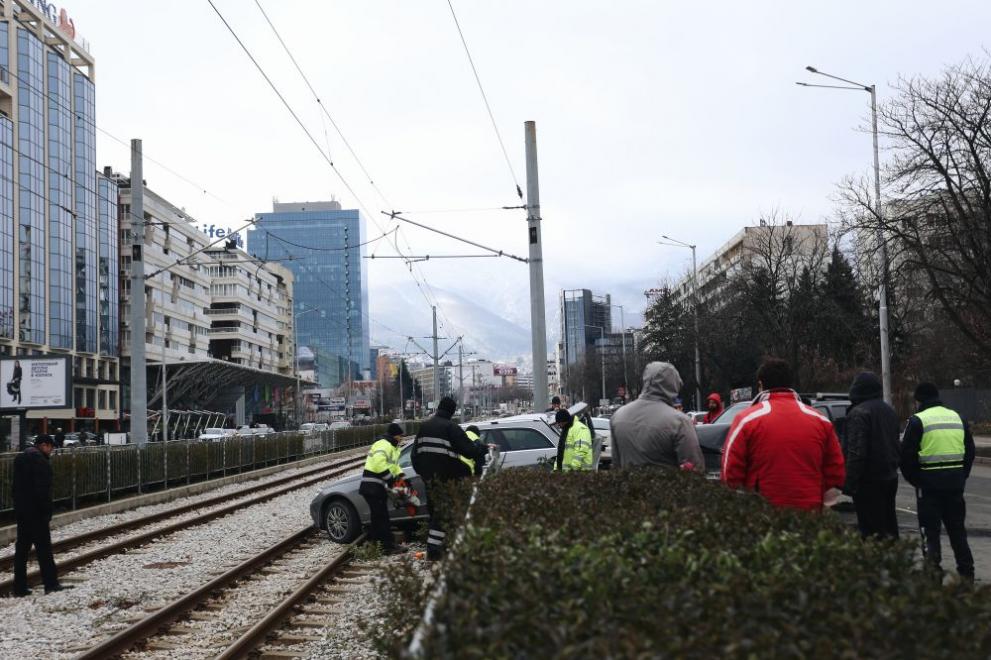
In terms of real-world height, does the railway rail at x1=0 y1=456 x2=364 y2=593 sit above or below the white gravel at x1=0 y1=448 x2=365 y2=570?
above

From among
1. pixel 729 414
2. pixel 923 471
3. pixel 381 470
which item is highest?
pixel 729 414

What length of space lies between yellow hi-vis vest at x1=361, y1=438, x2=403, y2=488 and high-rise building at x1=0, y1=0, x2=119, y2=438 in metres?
52.2

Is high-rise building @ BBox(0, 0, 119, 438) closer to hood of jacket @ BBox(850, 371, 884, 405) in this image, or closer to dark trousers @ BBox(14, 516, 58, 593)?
dark trousers @ BBox(14, 516, 58, 593)

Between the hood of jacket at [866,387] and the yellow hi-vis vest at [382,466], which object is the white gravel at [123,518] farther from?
the hood of jacket at [866,387]

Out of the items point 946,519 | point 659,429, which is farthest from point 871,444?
point 659,429

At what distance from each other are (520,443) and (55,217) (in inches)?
2419

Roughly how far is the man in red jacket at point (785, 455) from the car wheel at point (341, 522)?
9441 mm

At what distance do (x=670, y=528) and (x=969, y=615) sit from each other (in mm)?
1397

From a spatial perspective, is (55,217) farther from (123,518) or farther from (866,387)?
(866,387)

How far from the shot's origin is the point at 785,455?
19.5 ft

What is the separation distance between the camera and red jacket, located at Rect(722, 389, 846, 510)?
594cm

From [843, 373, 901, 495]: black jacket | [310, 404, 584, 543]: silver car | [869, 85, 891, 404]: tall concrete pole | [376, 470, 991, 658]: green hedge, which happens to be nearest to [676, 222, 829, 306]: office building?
[869, 85, 891, 404]: tall concrete pole

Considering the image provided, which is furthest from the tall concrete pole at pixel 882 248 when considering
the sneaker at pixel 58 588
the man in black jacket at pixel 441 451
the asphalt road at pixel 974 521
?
the sneaker at pixel 58 588

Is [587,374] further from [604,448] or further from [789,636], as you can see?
[789,636]
